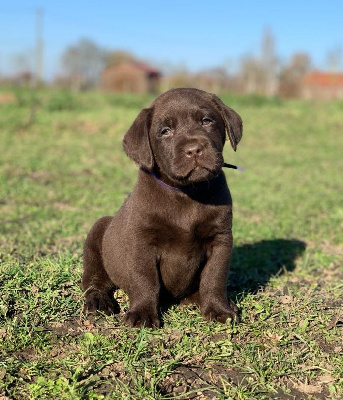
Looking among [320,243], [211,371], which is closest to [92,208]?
[320,243]

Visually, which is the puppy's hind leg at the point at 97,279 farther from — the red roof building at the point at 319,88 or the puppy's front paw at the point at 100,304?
the red roof building at the point at 319,88

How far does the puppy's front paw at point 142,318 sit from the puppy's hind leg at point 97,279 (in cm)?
29

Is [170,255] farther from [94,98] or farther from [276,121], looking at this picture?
[94,98]

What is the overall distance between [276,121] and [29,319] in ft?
65.9

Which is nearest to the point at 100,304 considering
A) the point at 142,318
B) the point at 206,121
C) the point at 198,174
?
the point at 142,318

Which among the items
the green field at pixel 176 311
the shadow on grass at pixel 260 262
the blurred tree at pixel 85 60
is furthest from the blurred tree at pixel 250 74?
the shadow on grass at pixel 260 262

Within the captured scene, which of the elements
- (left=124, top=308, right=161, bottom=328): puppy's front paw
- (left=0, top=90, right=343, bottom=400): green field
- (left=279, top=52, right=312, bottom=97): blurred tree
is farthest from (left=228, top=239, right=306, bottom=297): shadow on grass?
(left=279, top=52, right=312, bottom=97): blurred tree

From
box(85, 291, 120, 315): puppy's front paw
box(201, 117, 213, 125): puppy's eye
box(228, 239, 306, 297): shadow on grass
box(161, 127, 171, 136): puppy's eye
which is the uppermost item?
box(201, 117, 213, 125): puppy's eye

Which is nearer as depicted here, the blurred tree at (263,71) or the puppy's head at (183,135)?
the puppy's head at (183,135)

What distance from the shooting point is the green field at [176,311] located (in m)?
3.16

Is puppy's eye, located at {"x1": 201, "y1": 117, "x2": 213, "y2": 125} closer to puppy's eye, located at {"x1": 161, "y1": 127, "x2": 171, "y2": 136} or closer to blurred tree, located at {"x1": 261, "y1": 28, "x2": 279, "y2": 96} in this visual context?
puppy's eye, located at {"x1": 161, "y1": 127, "x2": 171, "y2": 136}

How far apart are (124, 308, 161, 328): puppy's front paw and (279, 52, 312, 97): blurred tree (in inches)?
1843

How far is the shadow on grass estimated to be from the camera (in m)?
5.05

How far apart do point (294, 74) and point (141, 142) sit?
57418mm
